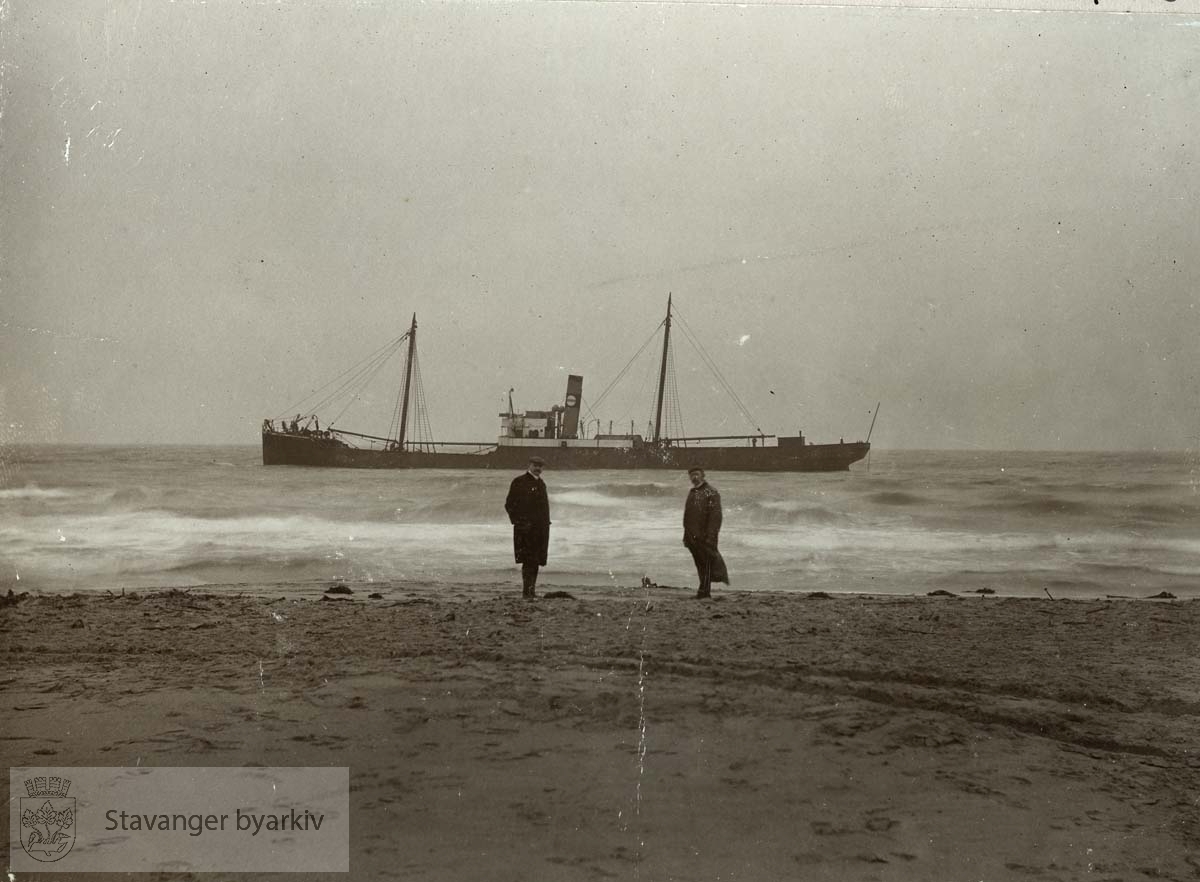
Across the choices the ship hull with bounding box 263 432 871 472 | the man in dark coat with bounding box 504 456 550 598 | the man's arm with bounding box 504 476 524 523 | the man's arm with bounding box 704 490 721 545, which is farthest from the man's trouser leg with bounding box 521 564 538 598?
the ship hull with bounding box 263 432 871 472

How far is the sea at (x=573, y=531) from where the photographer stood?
1356 cm

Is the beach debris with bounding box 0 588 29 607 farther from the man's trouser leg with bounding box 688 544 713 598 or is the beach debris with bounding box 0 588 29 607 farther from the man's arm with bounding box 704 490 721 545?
the man's arm with bounding box 704 490 721 545

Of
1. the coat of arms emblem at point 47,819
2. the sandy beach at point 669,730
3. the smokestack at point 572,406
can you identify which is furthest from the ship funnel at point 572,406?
the coat of arms emblem at point 47,819

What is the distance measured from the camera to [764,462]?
27.0m

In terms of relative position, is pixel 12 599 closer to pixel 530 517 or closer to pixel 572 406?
pixel 530 517

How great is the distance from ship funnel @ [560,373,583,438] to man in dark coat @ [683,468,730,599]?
6129 mm

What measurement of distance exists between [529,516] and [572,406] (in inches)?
484

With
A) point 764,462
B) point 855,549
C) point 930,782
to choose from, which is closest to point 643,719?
point 930,782

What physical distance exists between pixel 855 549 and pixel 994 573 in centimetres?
298

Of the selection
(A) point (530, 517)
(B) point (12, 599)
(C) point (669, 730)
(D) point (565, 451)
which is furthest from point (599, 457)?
(C) point (669, 730)

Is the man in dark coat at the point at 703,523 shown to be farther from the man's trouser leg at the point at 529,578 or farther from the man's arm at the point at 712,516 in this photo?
the man's trouser leg at the point at 529,578

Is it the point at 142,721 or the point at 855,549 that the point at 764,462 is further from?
the point at 142,721

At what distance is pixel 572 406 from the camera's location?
21.5 m

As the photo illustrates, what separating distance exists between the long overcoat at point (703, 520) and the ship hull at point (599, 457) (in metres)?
15.1
